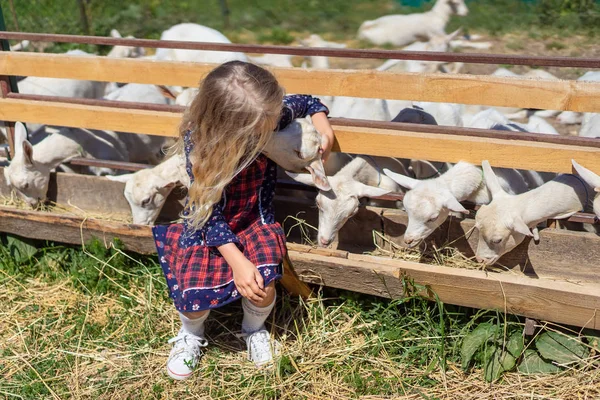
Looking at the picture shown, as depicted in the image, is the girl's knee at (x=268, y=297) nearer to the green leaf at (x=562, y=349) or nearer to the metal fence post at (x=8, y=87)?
the green leaf at (x=562, y=349)

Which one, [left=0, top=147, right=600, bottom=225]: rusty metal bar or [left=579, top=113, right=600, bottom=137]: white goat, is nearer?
[left=0, top=147, right=600, bottom=225]: rusty metal bar

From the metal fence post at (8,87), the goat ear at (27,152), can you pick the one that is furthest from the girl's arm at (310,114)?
the metal fence post at (8,87)

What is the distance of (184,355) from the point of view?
3.71 meters

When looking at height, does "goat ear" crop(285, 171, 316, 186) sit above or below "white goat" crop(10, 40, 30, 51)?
above

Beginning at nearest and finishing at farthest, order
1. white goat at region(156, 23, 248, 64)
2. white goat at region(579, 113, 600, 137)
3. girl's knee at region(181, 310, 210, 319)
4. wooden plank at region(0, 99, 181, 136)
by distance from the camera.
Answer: girl's knee at region(181, 310, 210, 319) < wooden plank at region(0, 99, 181, 136) < white goat at region(579, 113, 600, 137) < white goat at region(156, 23, 248, 64)

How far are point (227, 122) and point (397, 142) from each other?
3.64 ft

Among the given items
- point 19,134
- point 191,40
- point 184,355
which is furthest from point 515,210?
point 191,40

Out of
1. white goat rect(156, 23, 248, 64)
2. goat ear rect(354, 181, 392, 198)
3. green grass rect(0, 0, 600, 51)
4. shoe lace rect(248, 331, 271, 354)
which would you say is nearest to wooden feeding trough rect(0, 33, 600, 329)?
goat ear rect(354, 181, 392, 198)

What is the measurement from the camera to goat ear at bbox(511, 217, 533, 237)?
3645 mm

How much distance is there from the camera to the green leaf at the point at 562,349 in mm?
3533

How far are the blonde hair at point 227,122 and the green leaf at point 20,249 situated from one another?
1.73m

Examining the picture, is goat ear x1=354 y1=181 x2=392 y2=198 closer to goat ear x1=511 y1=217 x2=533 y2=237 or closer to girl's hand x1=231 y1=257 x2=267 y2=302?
goat ear x1=511 y1=217 x2=533 y2=237

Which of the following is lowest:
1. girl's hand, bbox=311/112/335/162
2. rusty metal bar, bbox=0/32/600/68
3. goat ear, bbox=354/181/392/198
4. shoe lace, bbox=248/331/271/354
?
shoe lace, bbox=248/331/271/354

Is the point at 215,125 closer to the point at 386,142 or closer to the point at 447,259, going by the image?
the point at 386,142
